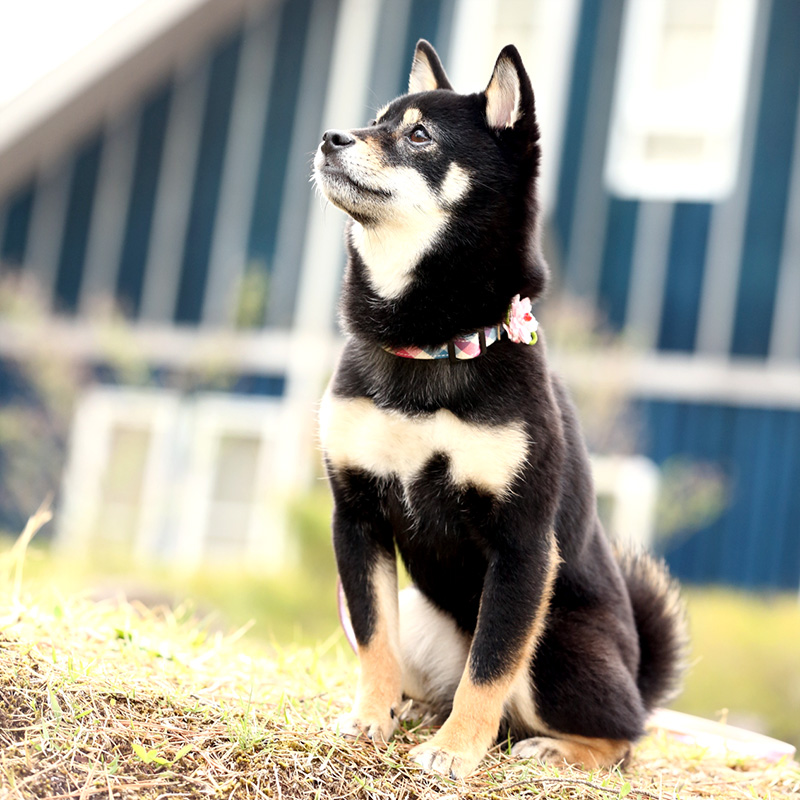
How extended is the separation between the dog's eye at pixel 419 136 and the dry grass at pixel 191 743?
1696 millimetres

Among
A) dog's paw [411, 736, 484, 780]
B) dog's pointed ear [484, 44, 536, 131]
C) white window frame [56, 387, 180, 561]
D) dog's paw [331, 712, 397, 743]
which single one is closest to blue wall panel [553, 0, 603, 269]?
white window frame [56, 387, 180, 561]

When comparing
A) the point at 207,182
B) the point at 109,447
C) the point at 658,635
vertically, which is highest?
the point at 207,182

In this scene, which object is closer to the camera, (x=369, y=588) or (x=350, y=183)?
(x=369, y=588)

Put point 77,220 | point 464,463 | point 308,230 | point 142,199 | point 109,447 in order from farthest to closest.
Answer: point 77,220, point 142,199, point 109,447, point 308,230, point 464,463

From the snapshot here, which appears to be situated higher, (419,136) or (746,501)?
(419,136)

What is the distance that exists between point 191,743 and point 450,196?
5.49 ft

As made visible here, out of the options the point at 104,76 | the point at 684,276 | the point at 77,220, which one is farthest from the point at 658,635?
the point at 77,220

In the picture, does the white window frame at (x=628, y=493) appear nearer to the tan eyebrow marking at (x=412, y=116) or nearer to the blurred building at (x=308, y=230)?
the blurred building at (x=308, y=230)

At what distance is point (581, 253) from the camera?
10.5 meters

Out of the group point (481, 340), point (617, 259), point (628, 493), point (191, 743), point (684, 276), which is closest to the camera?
point (191, 743)

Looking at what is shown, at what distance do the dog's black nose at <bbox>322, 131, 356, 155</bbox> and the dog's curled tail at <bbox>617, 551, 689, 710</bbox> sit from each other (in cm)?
178

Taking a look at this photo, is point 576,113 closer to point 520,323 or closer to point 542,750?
point 520,323

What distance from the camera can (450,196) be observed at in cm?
297

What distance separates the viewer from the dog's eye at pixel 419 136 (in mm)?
3051
